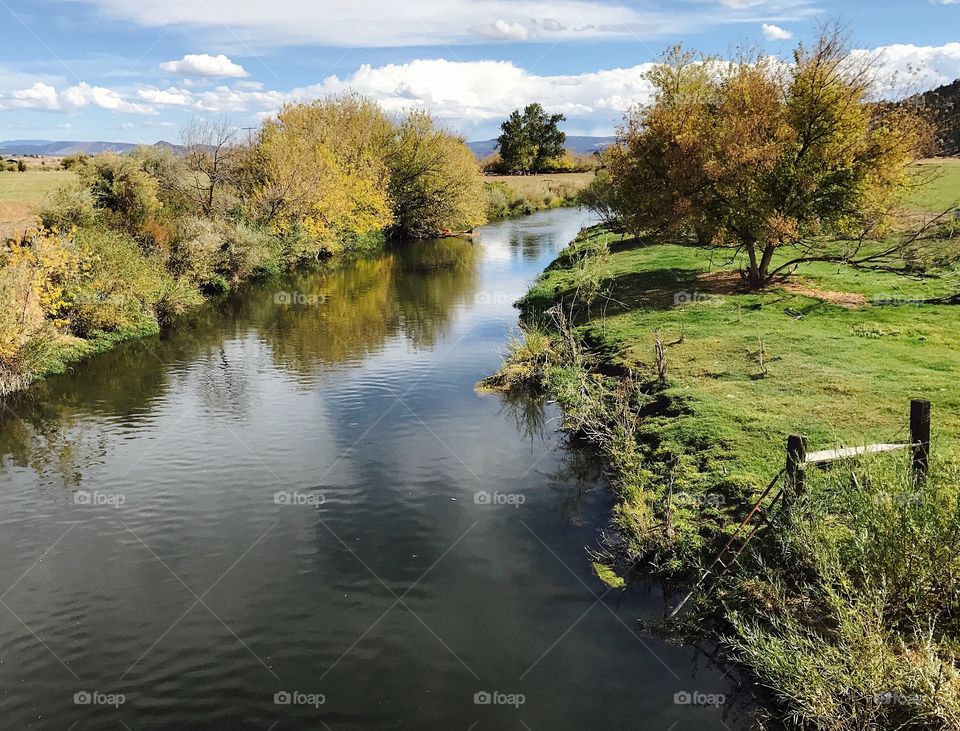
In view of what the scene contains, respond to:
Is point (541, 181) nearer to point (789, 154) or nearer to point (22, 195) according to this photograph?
point (22, 195)

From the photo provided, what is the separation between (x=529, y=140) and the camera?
4771 inches

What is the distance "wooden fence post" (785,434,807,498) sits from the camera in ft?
32.8

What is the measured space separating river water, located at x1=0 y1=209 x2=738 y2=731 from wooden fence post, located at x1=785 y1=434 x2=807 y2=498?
284cm

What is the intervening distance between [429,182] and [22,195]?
30.8 metres

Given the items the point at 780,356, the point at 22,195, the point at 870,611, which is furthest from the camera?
the point at 22,195

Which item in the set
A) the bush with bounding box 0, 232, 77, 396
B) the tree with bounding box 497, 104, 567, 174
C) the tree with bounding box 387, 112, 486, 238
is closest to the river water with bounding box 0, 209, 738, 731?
the bush with bounding box 0, 232, 77, 396

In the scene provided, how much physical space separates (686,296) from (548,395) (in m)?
9.36

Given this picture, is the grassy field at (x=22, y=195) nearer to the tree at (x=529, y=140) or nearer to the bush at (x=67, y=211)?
the bush at (x=67, y=211)

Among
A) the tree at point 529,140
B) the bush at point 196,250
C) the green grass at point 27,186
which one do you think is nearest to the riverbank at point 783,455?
the bush at point 196,250

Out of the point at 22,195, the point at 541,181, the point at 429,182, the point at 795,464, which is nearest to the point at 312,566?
the point at 795,464

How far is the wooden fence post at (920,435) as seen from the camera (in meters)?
9.43

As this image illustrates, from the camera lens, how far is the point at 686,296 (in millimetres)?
27312

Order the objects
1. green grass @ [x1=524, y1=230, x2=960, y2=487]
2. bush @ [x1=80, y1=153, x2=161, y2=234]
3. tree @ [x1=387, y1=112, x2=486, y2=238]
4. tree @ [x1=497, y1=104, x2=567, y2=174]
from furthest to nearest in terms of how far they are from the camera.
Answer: tree @ [x1=497, y1=104, x2=567, y2=174]
tree @ [x1=387, y1=112, x2=486, y2=238]
bush @ [x1=80, y1=153, x2=161, y2=234]
green grass @ [x1=524, y1=230, x2=960, y2=487]

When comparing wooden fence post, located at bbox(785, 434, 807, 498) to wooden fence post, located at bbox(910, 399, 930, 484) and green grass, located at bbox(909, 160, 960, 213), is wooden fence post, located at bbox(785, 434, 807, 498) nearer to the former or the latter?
wooden fence post, located at bbox(910, 399, 930, 484)
